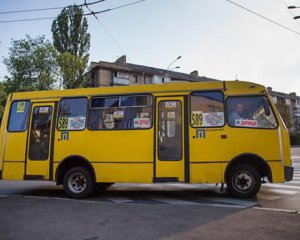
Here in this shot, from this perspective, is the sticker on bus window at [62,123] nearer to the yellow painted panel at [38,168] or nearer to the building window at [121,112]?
the building window at [121,112]

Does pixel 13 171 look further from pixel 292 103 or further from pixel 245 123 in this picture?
pixel 292 103

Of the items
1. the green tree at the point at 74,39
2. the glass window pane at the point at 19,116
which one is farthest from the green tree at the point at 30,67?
the glass window pane at the point at 19,116

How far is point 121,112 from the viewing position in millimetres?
9125

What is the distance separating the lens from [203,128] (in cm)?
859

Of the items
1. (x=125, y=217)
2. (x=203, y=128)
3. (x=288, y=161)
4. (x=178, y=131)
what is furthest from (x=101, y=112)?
(x=288, y=161)

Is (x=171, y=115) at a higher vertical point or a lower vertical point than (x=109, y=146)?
higher

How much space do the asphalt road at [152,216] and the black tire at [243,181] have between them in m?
0.26

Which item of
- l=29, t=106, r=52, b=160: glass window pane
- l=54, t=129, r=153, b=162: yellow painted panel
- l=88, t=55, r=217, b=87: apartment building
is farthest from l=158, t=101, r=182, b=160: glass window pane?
l=88, t=55, r=217, b=87: apartment building

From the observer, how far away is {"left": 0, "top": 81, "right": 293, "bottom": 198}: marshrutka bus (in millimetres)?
8336

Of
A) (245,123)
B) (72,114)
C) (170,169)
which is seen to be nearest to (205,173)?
(170,169)

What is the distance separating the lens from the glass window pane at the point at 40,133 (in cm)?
945

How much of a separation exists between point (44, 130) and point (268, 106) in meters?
6.24

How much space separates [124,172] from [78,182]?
1442mm

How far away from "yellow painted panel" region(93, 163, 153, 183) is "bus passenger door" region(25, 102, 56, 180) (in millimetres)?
1489
